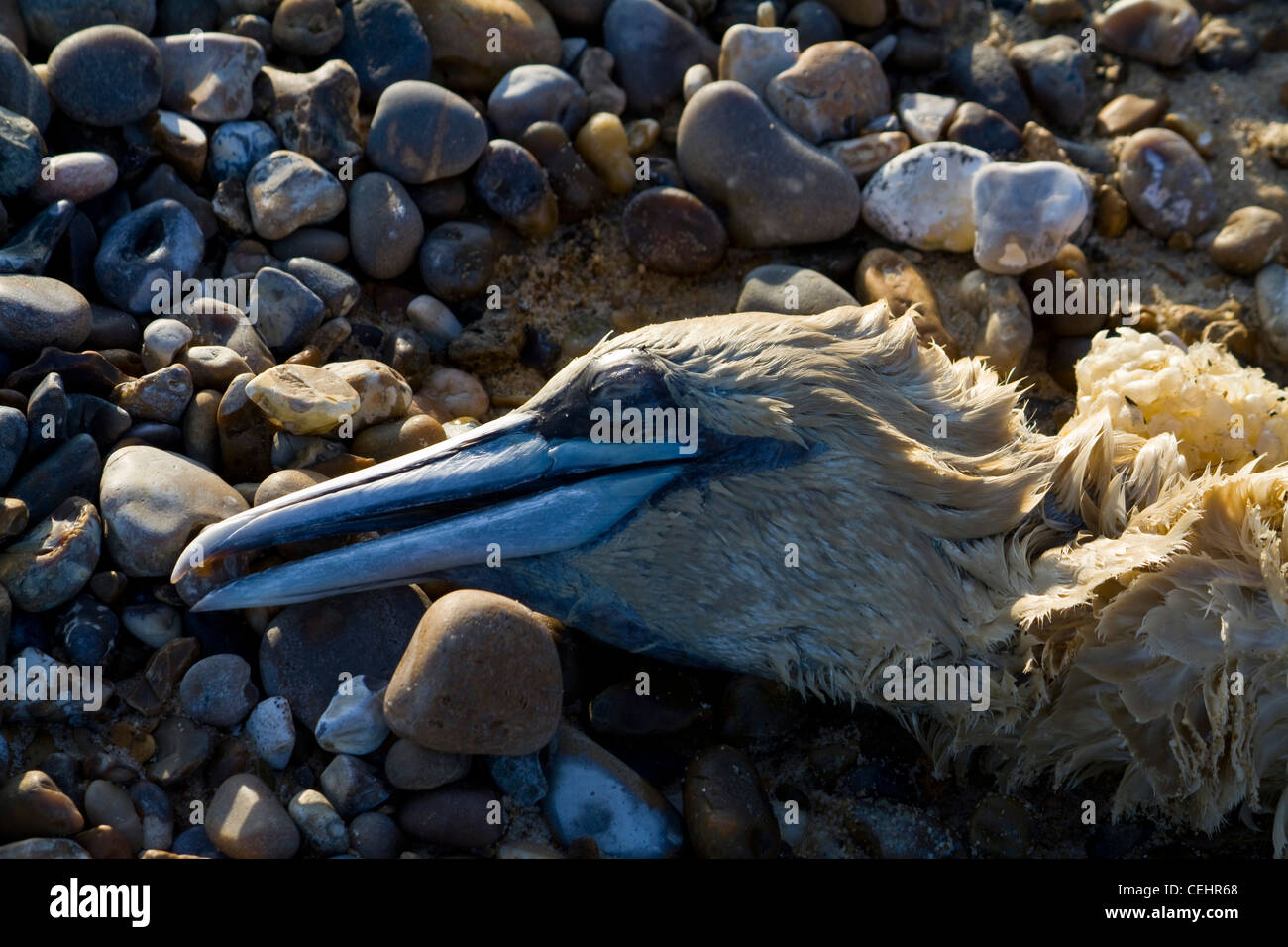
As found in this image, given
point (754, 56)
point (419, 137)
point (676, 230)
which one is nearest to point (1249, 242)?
point (754, 56)

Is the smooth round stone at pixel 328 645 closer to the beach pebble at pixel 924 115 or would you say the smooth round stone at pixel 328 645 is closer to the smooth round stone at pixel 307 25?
the smooth round stone at pixel 307 25

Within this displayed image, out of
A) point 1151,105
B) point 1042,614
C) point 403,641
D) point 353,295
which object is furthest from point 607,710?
point 1151,105

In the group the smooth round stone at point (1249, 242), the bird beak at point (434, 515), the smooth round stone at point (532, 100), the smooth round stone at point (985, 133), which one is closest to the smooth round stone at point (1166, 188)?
the smooth round stone at point (1249, 242)

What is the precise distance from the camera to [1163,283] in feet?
15.6

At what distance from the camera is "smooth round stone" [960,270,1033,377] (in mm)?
4348

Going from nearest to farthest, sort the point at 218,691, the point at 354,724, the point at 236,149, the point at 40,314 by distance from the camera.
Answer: the point at 354,724 < the point at 218,691 < the point at 40,314 < the point at 236,149

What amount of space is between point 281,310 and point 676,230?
1502 mm

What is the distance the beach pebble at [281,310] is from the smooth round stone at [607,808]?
1766 mm

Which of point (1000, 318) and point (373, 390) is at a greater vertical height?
point (1000, 318)

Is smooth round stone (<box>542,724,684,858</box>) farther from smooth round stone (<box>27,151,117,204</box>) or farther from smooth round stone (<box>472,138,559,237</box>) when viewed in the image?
smooth round stone (<box>27,151,117,204</box>)

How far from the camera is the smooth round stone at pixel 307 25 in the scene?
14.5 ft

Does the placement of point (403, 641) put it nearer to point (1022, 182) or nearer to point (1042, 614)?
point (1042, 614)

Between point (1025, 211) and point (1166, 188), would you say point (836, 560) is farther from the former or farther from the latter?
point (1166, 188)

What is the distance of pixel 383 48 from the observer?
14.8 ft
